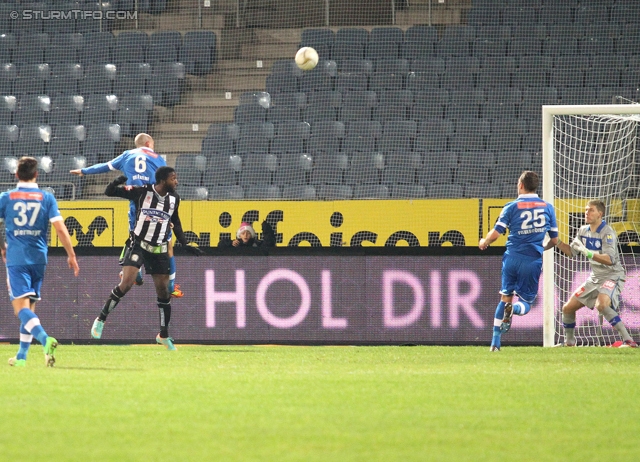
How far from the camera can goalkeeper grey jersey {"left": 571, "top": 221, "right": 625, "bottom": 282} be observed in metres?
12.5

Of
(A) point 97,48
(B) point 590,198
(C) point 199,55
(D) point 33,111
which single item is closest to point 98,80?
(A) point 97,48

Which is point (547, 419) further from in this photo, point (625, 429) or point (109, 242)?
point (109, 242)

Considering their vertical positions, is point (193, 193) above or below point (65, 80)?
below

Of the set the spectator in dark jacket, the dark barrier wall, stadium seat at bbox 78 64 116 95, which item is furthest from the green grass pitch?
stadium seat at bbox 78 64 116 95

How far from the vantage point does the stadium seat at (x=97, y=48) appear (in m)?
20.6

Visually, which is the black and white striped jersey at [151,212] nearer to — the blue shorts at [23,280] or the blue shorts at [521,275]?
the blue shorts at [23,280]

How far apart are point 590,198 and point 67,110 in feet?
33.2

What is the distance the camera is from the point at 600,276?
12594 mm

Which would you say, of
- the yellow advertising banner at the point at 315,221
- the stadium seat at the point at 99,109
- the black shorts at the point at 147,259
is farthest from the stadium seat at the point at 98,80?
the black shorts at the point at 147,259

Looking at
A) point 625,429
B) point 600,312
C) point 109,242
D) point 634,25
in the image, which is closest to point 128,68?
point 109,242

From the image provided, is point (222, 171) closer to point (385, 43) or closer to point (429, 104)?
point (429, 104)

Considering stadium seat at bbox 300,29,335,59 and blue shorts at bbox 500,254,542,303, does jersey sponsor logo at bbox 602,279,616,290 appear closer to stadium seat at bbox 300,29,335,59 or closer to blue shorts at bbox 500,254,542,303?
blue shorts at bbox 500,254,542,303

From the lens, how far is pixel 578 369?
9398 millimetres

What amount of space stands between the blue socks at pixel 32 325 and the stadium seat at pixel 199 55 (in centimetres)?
1196
